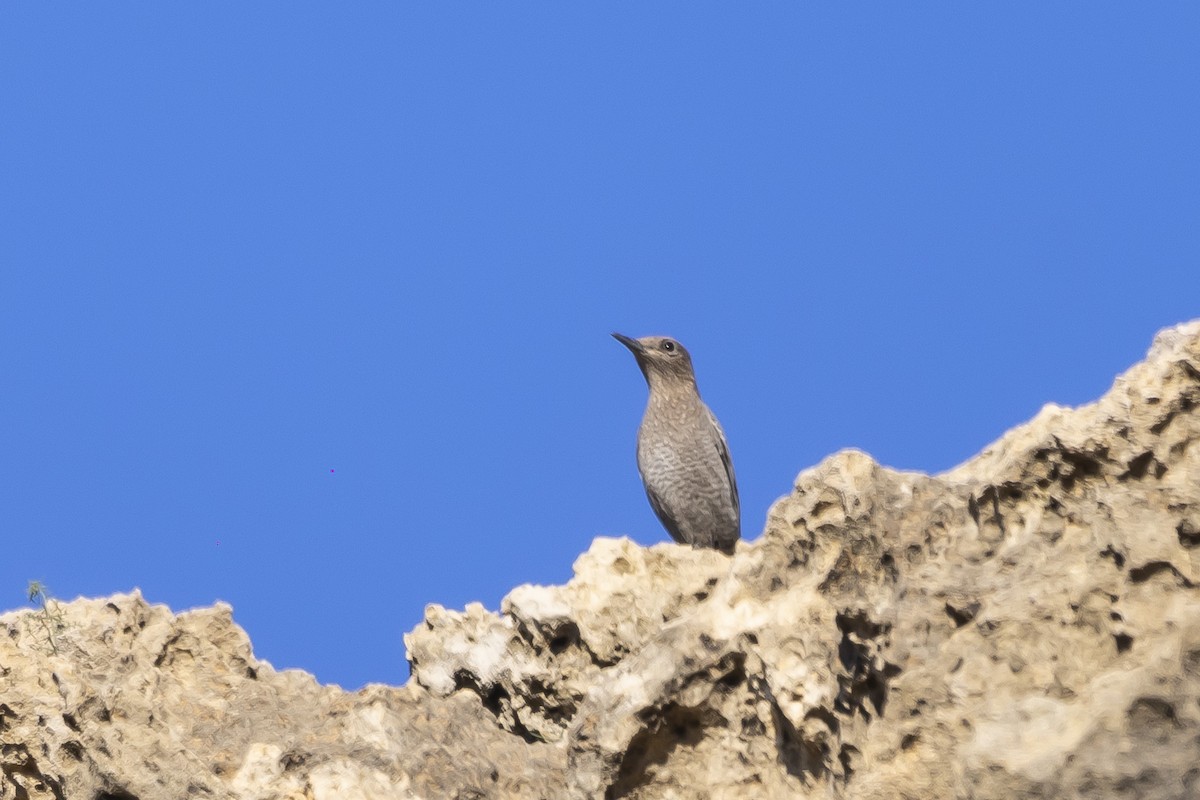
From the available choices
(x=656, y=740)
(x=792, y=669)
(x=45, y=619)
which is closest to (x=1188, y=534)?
(x=792, y=669)

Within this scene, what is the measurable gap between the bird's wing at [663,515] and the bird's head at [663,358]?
0.87 m

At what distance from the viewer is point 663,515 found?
36.6 ft

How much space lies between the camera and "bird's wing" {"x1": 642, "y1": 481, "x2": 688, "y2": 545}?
435 inches

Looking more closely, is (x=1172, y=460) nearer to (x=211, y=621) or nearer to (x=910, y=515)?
(x=910, y=515)

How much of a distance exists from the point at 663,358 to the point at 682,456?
0.90 meters

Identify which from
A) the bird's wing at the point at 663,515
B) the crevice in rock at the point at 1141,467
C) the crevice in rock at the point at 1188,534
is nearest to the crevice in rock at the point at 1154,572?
the crevice in rock at the point at 1188,534

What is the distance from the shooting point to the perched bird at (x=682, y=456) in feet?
35.5

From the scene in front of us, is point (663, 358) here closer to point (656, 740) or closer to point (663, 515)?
point (663, 515)

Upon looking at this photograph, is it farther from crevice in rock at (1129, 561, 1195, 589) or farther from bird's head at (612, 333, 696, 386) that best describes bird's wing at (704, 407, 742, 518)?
crevice in rock at (1129, 561, 1195, 589)

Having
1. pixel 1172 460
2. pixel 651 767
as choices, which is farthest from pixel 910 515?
pixel 651 767

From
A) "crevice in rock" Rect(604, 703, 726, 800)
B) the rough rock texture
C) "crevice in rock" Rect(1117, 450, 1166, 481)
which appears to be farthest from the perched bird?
"crevice in rock" Rect(1117, 450, 1166, 481)

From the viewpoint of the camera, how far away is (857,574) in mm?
4934

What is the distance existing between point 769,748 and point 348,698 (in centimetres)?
186

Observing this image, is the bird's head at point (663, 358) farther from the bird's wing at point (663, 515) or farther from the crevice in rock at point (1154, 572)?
the crevice in rock at point (1154, 572)
